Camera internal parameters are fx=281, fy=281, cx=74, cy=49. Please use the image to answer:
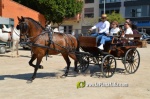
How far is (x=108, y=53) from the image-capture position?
10484mm

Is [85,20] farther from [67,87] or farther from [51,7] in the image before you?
[67,87]

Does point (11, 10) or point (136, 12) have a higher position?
point (136, 12)

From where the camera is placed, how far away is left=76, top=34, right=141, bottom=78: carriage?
34.0 ft

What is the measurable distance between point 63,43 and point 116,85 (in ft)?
8.16

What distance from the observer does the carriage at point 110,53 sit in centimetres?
1038

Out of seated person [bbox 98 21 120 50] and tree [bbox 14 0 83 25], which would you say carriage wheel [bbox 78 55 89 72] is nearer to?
seated person [bbox 98 21 120 50]

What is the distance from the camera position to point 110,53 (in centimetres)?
1100

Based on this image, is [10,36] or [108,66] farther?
[10,36]

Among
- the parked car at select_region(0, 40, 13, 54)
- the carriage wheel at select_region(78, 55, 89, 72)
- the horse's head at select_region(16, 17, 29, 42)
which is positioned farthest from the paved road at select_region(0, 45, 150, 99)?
the parked car at select_region(0, 40, 13, 54)

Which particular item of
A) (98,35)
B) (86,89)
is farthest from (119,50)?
(86,89)

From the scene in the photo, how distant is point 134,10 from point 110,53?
41694 millimetres

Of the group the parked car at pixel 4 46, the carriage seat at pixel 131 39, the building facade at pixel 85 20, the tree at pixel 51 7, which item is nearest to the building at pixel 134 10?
the building facade at pixel 85 20

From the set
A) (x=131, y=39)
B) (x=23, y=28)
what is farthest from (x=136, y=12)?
(x=23, y=28)

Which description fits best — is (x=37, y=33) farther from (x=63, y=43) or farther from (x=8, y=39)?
(x=8, y=39)
